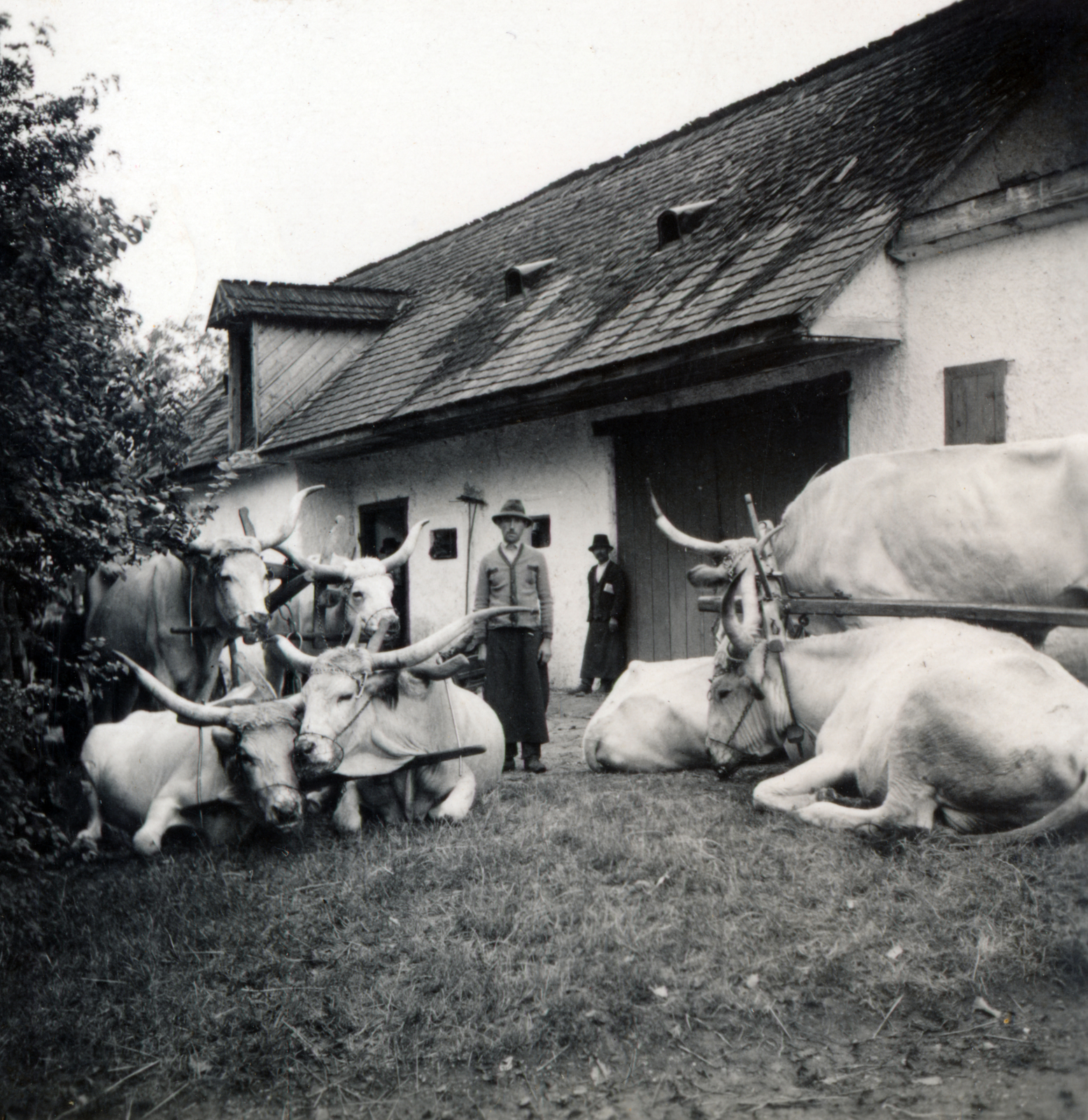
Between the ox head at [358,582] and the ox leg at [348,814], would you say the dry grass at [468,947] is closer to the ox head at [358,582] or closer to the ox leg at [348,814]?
the ox leg at [348,814]

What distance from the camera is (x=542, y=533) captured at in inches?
463

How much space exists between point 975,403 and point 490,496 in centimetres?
583

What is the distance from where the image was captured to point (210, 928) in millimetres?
4070

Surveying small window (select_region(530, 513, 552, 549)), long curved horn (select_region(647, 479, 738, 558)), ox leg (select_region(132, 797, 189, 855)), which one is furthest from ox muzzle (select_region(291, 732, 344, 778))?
small window (select_region(530, 513, 552, 549))

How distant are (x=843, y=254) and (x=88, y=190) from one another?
5.41 meters

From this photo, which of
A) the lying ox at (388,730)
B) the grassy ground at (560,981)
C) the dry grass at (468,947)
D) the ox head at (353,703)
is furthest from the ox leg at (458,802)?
the grassy ground at (560,981)

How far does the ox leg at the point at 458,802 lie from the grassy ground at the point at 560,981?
56 centimetres

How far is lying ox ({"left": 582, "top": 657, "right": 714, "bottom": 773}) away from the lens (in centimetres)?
687

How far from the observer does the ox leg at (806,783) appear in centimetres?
518

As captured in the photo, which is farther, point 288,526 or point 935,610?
point 288,526

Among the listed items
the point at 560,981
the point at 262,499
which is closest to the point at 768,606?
the point at 560,981

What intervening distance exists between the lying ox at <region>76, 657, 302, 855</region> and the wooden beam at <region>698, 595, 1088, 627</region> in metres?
2.49

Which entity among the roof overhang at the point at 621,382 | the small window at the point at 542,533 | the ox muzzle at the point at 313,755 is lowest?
the ox muzzle at the point at 313,755

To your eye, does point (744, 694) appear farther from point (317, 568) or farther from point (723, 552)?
point (317, 568)
